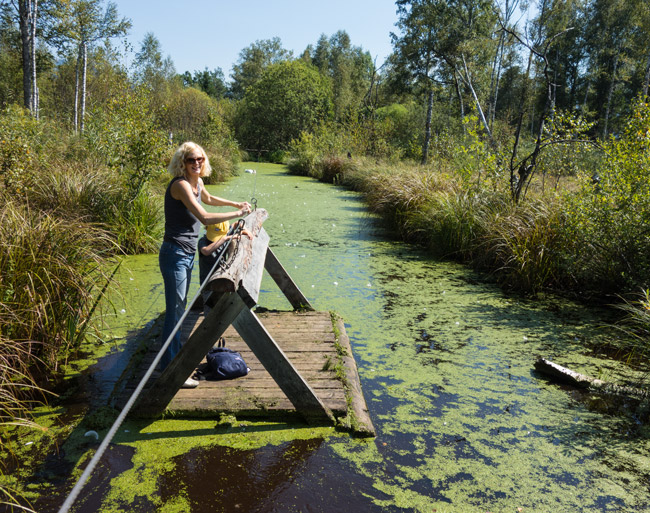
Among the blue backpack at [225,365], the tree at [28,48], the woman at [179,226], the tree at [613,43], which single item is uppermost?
the tree at [613,43]

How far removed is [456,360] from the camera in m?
4.14

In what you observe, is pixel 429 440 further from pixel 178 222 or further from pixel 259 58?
pixel 259 58

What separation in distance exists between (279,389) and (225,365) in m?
0.43

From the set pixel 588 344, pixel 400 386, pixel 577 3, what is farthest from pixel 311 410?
pixel 577 3

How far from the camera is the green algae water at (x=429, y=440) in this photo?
2410 millimetres

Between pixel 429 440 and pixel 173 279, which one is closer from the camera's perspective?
pixel 429 440

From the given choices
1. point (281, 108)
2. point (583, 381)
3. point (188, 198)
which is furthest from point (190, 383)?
point (281, 108)

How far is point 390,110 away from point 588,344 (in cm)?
3124

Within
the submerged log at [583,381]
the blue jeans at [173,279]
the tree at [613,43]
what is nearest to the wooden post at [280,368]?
the blue jeans at [173,279]

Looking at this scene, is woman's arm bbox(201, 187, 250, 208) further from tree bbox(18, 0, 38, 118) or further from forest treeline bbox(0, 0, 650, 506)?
tree bbox(18, 0, 38, 118)

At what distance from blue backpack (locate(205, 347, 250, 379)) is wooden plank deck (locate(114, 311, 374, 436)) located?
4cm

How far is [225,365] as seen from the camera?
344cm

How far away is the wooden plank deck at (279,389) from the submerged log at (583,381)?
1553 millimetres

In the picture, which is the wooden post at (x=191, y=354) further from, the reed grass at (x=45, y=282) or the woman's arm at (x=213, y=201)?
the woman's arm at (x=213, y=201)
